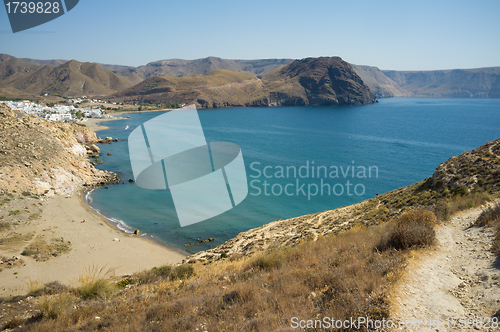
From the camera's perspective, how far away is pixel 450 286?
18.1 ft

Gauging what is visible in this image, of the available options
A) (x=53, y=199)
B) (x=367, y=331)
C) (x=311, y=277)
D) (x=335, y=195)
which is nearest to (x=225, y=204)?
(x=335, y=195)

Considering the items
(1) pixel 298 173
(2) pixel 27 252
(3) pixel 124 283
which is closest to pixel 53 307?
(3) pixel 124 283

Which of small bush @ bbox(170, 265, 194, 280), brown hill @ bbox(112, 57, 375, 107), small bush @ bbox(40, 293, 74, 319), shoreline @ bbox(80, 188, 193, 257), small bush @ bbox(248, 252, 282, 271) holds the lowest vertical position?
shoreline @ bbox(80, 188, 193, 257)

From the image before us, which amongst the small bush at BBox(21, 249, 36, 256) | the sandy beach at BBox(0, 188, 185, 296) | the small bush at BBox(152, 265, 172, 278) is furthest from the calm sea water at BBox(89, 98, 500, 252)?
the small bush at BBox(152, 265, 172, 278)

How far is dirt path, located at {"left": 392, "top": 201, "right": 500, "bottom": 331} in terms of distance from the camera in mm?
4535

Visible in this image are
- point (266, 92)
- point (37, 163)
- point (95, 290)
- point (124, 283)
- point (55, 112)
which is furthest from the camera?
point (266, 92)

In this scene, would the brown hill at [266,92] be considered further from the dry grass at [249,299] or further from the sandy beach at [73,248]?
the dry grass at [249,299]

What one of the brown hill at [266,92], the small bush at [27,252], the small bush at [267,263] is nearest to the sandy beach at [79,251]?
the small bush at [27,252]

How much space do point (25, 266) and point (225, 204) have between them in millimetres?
18331

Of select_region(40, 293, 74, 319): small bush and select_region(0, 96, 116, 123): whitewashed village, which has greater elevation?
select_region(0, 96, 116, 123): whitewashed village

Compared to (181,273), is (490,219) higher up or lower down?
higher up

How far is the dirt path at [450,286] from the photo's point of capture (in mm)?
4535

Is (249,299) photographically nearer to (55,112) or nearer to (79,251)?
(79,251)

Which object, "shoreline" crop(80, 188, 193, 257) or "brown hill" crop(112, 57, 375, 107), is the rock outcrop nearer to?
"shoreline" crop(80, 188, 193, 257)
